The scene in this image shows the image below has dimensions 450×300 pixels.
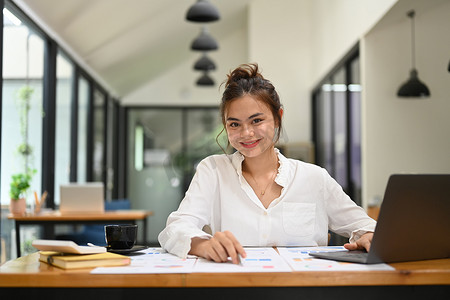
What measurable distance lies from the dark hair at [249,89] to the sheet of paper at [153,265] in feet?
2.24

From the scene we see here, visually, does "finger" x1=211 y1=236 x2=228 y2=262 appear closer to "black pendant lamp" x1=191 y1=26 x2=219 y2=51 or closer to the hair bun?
the hair bun

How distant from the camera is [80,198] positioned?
17.0 ft

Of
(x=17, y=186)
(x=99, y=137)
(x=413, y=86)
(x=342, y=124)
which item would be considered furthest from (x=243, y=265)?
(x=99, y=137)

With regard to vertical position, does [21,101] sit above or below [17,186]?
above

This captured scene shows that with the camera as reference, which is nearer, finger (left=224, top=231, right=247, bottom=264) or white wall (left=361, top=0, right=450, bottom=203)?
finger (left=224, top=231, right=247, bottom=264)

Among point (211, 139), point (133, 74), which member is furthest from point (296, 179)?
point (211, 139)

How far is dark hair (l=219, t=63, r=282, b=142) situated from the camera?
216cm

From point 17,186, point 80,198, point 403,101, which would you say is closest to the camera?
point 17,186

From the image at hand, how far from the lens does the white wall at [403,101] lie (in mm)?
4051

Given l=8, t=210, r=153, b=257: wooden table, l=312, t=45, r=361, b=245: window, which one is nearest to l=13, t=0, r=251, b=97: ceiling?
l=8, t=210, r=153, b=257: wooden table

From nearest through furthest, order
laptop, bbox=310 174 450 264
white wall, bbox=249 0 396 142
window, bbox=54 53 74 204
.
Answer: laptop, bbox=310 174 450 264, window, bbox=54 53 74 204, white wall, bbox=249 0 396 142

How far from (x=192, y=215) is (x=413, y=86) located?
306cm

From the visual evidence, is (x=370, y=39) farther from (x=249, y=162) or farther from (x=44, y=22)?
(x=249, y=162)

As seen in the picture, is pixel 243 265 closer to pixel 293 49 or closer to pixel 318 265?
pixel 318 265
